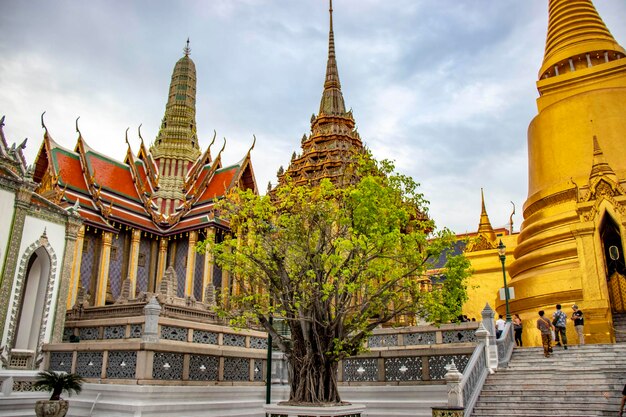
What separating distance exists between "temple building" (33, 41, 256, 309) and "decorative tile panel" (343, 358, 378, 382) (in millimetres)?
10062

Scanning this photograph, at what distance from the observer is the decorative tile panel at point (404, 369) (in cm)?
1127

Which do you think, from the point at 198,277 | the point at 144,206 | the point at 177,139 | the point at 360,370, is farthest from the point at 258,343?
the point at 177,139

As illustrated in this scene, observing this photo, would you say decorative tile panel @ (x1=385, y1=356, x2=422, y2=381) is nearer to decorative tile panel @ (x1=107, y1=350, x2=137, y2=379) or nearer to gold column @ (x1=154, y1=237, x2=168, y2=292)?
decorative tile panel @ (x1=107, y1=350, x2=137, y2=379)

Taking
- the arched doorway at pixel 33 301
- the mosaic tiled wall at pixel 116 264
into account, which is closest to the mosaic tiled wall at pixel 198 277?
the mosaic tiled wall at pixel 116 264

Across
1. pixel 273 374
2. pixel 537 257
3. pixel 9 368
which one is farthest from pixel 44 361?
pixel 537 257

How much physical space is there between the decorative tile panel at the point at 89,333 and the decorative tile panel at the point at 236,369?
3451 mm

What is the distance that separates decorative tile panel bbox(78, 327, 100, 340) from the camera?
42.8ft

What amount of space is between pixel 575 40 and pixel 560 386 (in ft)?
54.3

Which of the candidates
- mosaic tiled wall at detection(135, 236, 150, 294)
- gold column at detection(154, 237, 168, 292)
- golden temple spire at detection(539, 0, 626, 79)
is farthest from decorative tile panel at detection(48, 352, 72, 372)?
golden temple spire at detection(539, 0, 626, 79)

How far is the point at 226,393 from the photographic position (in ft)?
37.6

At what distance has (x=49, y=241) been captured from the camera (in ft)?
49.8

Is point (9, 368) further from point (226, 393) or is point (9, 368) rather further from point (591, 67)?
point (591, 67)

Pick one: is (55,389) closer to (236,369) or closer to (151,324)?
(151,324)

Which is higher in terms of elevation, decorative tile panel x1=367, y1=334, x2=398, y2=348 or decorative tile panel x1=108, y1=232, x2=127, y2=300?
decorative tile panel x1=108, y1=232, x2=127, y2=300
